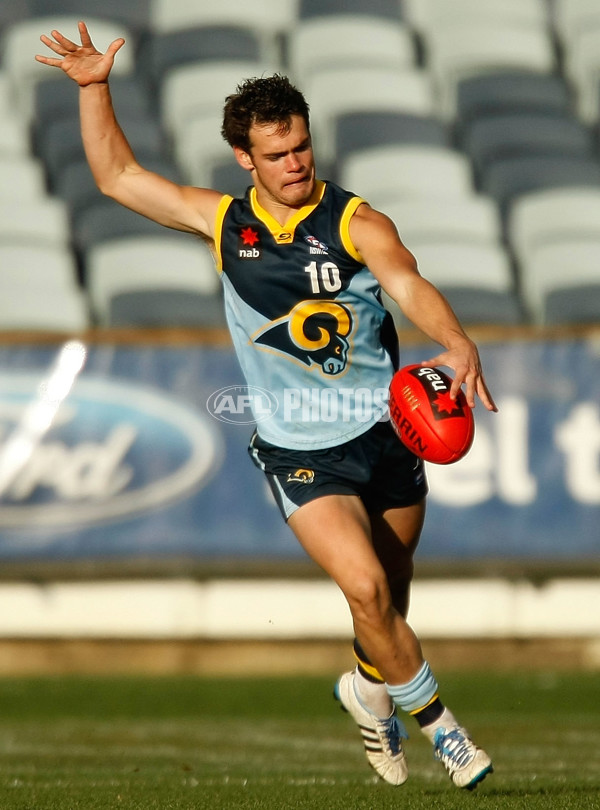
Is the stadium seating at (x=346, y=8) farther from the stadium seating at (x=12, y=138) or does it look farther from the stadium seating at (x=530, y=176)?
the stadium seating at (x=12, y=138)

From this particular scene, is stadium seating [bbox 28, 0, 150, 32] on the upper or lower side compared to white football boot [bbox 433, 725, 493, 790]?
upper

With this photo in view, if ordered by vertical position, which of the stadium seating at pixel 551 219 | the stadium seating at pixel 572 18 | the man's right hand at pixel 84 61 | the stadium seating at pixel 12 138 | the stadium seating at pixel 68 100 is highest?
the man's right hand at pixel 84 61

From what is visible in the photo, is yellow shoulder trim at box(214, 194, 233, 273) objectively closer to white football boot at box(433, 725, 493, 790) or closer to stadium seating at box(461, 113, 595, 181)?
white football boot at box(433, 725, 493, 790)

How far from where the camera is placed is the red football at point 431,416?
5.54m

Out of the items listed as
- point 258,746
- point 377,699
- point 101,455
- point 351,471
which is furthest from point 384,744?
point 101,455

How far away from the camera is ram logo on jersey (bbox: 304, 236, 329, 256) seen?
238 inches

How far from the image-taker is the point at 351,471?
6156 millimetres

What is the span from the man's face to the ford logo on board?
20.1 ft

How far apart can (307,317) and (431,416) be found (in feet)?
2.87

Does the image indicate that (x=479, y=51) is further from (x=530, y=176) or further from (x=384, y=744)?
(x=384, y=744)

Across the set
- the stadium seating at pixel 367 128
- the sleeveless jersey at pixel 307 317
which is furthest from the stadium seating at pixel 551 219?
the sleeveless jersey at pixel 307 317

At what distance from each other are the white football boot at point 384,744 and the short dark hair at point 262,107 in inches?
101

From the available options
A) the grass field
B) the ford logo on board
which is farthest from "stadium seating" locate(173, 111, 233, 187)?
the grass field

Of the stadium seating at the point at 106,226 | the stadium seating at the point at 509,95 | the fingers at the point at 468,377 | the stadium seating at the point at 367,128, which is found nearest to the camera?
the fingers at the point at 468,377
